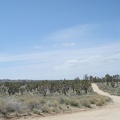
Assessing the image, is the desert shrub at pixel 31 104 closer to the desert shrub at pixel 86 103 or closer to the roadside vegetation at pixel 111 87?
the desert shrub at pixel 86 103

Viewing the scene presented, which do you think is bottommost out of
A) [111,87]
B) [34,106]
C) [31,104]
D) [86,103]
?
[86,103]

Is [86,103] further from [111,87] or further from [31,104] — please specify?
[111,87]

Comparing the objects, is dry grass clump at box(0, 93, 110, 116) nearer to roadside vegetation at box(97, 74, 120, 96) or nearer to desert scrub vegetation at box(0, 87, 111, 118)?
desert scrub vegetation at box(0, 87, 111, 118)

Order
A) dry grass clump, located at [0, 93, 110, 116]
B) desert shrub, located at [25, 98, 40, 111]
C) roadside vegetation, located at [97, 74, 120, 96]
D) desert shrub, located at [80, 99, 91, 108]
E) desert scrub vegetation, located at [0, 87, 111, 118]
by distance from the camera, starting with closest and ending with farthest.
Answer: desert scrub vegetation, located at [0, 87, 111, 118] < dry grass clump, located at [0, 93, 110, 116] < desert shrub, located at [25, 98, 40, 111] < desert shrub, located at [80, 99, 91, 108] < roadside vegetation, located at [97, 74, 120, 96]

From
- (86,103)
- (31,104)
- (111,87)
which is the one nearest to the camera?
(31,104)

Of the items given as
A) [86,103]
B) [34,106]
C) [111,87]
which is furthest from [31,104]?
[111,87]

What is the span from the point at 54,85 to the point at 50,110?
1851 inches

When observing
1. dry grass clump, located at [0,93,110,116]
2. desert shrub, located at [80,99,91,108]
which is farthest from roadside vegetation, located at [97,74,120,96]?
dry grass clump, located at [0,93,110,116]

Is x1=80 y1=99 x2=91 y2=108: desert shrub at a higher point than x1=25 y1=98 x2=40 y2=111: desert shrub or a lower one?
lower

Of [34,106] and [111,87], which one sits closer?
[34,106]

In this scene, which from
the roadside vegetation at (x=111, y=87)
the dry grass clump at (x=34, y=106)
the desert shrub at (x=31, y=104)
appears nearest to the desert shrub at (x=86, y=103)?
the dry grass clump at (x=34, y=106)

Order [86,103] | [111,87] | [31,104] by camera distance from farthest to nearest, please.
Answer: [111,87], [86,103], [31,104]

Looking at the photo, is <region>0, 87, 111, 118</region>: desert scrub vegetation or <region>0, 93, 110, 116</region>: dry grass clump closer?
<region>0, 87, 111, 118</region>: desert scrub vegetation

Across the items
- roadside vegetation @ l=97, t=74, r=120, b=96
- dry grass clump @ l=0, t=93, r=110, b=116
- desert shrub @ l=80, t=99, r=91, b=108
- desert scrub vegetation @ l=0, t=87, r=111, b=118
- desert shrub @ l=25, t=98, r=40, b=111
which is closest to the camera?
desert scrub vegetation @ l=0, t=87, r=111, b=118
